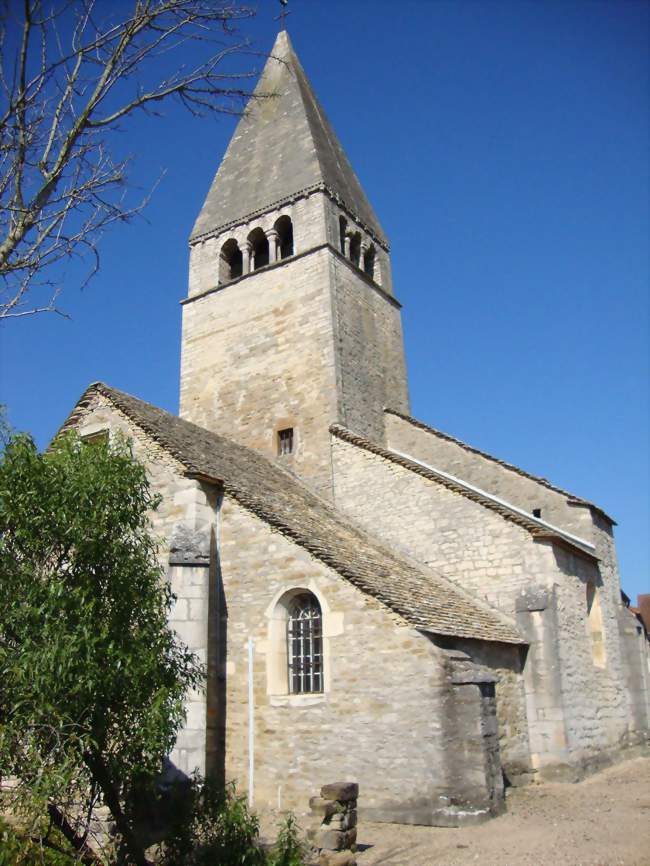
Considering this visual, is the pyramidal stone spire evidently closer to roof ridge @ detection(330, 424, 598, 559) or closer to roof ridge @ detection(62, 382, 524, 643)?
roof ridge @ detection(330, 424, 598, 559)

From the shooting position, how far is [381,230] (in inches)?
953

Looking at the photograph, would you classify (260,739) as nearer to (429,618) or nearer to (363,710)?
(363,710)

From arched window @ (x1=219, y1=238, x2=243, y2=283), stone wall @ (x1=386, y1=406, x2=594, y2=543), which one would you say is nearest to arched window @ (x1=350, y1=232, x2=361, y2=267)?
arched window @ (x1=219, y1=238, x2=243, y2=283)

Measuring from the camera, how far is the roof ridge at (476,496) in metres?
14.4

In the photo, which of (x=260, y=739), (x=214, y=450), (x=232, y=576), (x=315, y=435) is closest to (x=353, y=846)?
(x=260, y=739)

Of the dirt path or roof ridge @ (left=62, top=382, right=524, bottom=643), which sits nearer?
the dirt path

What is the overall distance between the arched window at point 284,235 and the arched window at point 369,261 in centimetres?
254

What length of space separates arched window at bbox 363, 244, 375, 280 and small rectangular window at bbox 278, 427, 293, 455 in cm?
670

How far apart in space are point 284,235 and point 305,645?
556 inches

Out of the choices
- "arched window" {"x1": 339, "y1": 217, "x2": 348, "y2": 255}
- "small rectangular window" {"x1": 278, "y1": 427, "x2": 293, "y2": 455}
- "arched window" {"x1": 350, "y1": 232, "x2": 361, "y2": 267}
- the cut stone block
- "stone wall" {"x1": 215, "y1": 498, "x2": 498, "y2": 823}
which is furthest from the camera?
"arched window" {"x1": 350, "y1": 232, "x2": 361, "y2": 267}

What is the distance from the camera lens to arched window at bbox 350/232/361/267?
2238 centimetres

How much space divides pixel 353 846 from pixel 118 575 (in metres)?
4.17

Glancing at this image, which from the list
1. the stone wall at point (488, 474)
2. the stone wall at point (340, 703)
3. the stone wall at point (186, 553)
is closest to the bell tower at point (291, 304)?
the stone wall at point (488, 474)

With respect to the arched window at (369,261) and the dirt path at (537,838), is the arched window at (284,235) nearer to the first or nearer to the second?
the arched window at (369,261)
